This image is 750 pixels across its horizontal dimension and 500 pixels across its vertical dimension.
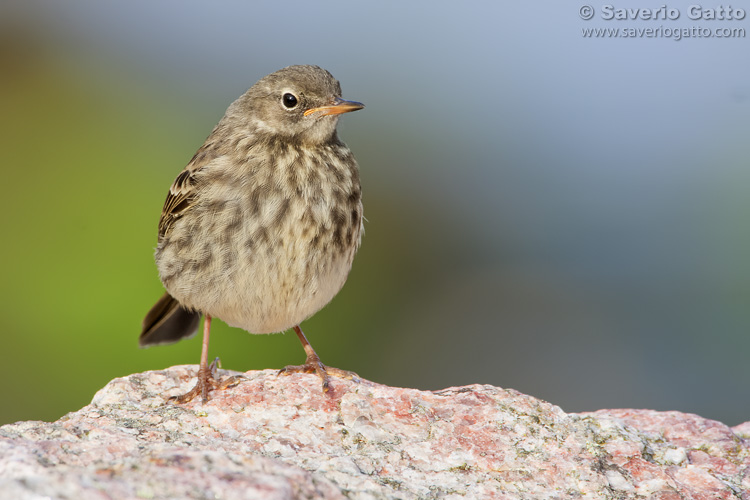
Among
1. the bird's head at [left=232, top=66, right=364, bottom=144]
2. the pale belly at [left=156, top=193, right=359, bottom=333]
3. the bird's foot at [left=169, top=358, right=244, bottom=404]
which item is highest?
the bird's head at [left=232, top=66, right=364, bottom=144]

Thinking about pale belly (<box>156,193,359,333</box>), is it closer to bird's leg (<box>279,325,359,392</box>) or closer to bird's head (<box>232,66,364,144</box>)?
bird's leg (<box>279,325,359,392</box>)

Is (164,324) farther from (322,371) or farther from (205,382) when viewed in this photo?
(322,371)

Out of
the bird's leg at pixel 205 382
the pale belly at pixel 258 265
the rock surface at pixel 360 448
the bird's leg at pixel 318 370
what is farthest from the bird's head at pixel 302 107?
the rock surface at pixel 360 448

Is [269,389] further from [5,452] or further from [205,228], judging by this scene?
[5,452]

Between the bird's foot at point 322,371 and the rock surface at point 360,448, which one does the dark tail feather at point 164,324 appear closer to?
the bird's foot at point 322,371

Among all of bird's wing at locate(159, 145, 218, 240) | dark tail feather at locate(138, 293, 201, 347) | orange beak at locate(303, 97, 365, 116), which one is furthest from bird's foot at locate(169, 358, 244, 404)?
orange beak at locate(303, 97, 365, 116)

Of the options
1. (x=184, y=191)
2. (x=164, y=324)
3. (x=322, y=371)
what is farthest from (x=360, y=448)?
(x=164, y=324)
